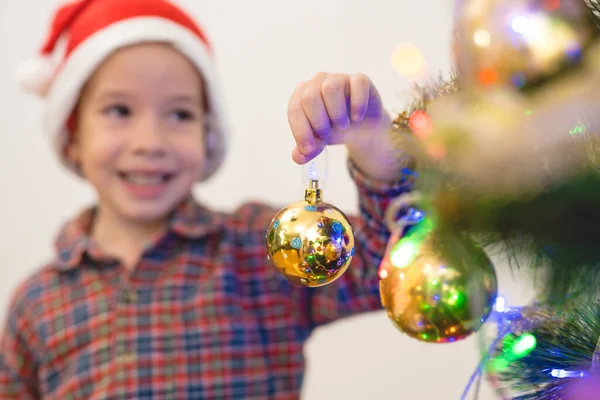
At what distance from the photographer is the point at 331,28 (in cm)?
81

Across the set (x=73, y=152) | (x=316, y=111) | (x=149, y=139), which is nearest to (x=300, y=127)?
(x=316, y=111)

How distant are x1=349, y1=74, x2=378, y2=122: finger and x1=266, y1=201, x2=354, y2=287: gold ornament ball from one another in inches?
2.1

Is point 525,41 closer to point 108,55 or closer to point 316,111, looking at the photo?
point 316,111

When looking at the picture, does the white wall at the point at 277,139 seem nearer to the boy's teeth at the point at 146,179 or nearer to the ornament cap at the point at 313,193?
the boy's teeth at the point at 146,179

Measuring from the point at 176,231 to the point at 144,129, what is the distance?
0.42ft

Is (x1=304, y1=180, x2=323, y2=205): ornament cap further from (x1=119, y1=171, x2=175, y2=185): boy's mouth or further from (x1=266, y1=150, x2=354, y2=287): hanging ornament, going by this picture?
(x1=119, y1=171, x2=175, y2=185): boy's mouth

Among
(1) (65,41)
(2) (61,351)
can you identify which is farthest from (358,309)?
(1) (65,41)

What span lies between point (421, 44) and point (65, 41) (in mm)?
467

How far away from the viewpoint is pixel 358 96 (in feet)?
0.93

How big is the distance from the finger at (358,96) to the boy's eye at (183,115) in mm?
401

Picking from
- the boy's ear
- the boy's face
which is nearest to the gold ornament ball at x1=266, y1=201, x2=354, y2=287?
the boy's face

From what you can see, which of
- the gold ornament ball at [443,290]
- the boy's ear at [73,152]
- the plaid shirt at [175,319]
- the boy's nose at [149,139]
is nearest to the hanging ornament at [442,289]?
the gold ornament ball at [443,290]

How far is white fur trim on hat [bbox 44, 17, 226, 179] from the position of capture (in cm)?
64

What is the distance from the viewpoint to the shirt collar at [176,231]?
670 mm
